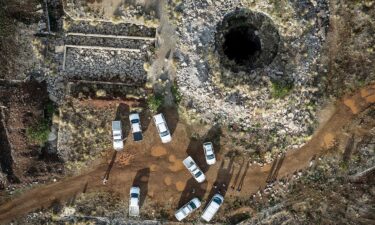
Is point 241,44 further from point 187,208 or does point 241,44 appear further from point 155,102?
point 187,208

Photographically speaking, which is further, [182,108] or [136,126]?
[182,108]

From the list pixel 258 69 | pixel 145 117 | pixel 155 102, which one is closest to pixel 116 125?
pixel 145 117

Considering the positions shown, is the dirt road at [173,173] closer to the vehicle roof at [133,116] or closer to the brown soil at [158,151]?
the brown soil at [158,151]

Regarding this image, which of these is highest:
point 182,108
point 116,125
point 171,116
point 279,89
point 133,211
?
point 279,89

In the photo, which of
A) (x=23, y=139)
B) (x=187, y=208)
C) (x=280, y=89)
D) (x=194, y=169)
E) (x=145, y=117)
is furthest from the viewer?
(x=23, y=139)

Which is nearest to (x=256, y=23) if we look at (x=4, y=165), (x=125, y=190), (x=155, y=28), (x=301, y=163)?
(x=155, y=28)

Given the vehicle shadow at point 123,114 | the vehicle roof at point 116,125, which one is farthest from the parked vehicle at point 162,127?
the vehicle roof at point 116,125
